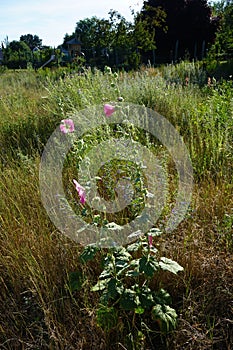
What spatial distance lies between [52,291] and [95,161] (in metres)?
1.12

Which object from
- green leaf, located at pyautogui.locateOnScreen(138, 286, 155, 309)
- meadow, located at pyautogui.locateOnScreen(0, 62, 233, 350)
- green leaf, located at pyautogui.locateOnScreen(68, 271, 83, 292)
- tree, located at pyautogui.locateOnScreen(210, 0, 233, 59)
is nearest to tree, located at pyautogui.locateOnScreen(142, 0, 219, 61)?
tree, located at pyautogui.locateOnScreen(210, 0, 233, 59)

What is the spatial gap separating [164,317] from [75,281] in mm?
467

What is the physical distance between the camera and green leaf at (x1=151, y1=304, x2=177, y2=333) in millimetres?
1332

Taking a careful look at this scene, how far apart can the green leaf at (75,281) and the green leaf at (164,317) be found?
38 cm

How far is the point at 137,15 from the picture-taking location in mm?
8453

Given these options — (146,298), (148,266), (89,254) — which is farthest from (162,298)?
(89,254)

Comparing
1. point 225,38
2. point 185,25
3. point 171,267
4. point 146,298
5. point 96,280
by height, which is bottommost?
point 96,280

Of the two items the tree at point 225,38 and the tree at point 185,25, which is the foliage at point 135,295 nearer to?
the tree at point 225,38

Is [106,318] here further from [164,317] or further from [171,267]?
[171,267]

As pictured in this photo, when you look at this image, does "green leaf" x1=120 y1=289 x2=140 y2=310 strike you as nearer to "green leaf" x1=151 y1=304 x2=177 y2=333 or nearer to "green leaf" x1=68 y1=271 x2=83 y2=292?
"green leaf" x1=151 y1=304 x2=177 y2=333

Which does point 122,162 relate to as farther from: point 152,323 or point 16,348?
point 16,348

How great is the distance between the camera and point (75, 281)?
1554 mm

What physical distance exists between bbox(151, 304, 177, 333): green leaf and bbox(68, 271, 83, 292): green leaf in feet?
1.26

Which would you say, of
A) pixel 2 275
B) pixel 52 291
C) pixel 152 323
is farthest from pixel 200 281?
pixel 2 275
